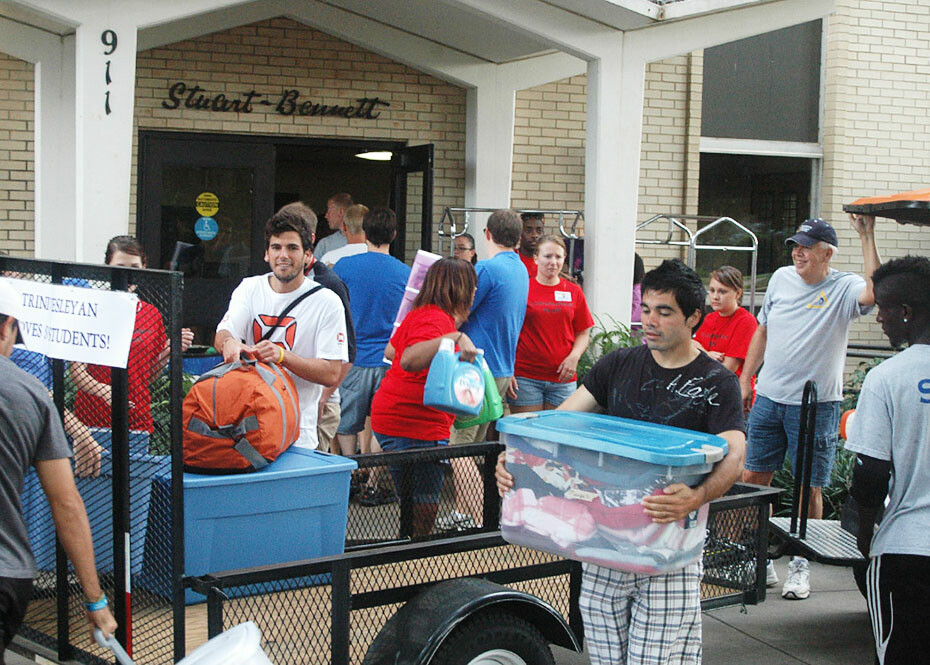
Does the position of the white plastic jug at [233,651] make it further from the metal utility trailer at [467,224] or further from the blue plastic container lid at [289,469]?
the metal utility trailer at [467,224]

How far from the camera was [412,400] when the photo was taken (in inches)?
218

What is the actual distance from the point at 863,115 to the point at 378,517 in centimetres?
967

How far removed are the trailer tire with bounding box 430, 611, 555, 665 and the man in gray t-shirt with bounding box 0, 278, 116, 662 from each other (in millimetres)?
1038

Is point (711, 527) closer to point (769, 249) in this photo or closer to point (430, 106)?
point (430, 106)

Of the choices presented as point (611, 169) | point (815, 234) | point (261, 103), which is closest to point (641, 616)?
point (815, 234)

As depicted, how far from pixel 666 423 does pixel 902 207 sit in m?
1.95

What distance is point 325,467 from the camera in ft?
12.6

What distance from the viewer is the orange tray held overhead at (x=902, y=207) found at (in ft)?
15.9

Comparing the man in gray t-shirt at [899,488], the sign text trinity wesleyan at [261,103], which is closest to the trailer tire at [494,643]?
the man in gray t-shirt at [899,488]

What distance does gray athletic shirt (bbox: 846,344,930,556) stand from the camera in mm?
3520

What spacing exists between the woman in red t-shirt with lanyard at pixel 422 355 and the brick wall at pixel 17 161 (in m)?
5.19

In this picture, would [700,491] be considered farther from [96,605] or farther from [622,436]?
[96,605]

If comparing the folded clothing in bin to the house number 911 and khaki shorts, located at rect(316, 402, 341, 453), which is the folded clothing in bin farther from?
the house number 911

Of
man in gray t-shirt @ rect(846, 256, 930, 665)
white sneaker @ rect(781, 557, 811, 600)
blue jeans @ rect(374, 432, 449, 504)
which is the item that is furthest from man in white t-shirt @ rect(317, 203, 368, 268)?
man in gray t-shirt @ rect(846, 256, 930, 665)
